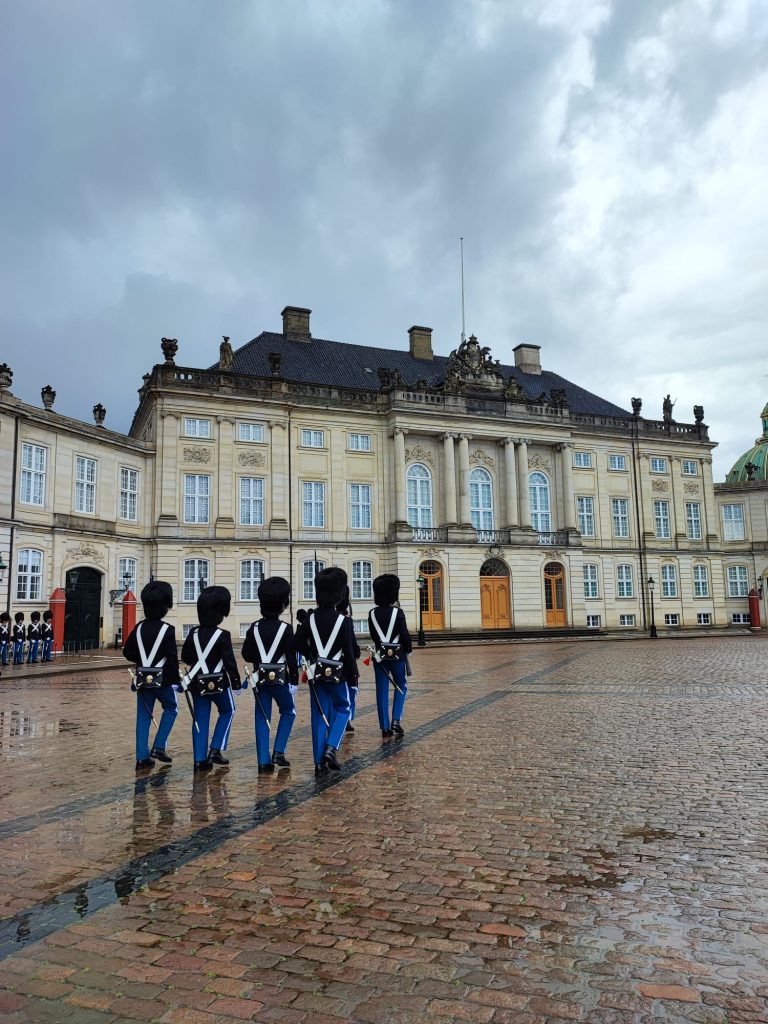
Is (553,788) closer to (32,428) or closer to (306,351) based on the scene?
(32,428)

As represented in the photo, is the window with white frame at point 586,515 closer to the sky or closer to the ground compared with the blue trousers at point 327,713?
closer to the sky

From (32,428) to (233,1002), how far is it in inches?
1192

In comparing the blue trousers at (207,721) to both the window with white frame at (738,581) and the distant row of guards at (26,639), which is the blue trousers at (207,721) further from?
the window with white frame at (738,581)

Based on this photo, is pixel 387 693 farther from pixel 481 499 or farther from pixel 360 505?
pixel 481 499

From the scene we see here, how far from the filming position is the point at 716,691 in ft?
48.5

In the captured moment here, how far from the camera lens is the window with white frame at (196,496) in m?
37.5

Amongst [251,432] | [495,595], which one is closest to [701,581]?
[495,595]

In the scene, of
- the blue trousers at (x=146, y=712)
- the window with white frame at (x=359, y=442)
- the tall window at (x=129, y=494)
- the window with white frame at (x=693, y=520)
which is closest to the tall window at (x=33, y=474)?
the tall window at (x=129, y=494)

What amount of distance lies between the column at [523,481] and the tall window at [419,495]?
548 centimetres

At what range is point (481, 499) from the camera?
4491 cm

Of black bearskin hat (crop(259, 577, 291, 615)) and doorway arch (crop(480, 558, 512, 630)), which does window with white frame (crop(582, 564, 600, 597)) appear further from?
black bearskin hat (crop(259, 577, 291, 615))

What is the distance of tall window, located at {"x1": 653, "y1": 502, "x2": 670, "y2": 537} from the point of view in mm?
49719

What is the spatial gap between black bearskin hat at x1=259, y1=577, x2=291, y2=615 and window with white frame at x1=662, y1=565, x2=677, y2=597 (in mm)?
44411

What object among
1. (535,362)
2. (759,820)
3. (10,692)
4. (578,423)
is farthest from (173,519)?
(759,820)
